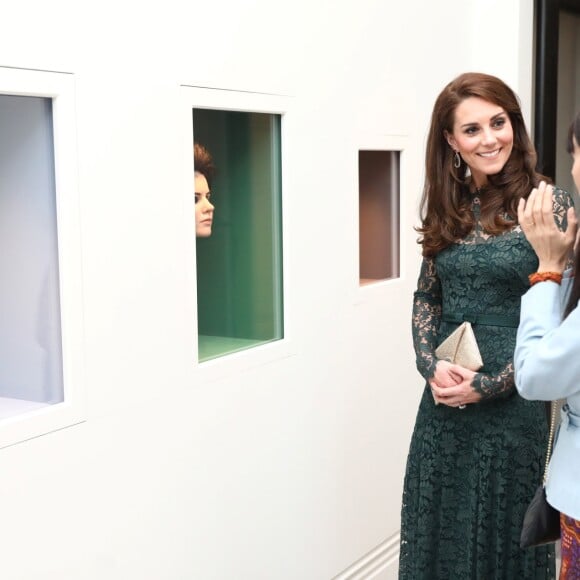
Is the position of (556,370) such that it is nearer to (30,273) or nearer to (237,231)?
(30,273)

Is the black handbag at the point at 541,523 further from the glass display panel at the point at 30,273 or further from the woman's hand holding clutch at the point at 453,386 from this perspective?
the glass display panel at the point at 30,273

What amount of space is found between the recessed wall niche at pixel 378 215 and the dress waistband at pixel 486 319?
0.92 metres

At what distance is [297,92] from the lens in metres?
3.21

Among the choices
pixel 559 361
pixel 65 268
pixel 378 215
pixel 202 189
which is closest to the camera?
pixel 559 361

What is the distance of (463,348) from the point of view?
9.16 ft

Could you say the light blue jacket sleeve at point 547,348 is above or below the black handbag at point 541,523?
above

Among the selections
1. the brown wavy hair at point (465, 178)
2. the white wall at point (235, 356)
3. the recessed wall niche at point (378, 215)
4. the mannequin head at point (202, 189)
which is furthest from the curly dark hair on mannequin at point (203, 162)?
the recessed wall niche at point (378, 215)

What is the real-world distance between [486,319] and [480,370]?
15 cm

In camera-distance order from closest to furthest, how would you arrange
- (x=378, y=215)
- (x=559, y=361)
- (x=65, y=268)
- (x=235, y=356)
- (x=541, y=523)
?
(x=559, y=361) < (x=541, y=523) < (x=65, y=268) < (x=235, y=356) < (x=378, y=215)

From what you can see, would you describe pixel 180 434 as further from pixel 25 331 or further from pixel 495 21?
pixel 495 21

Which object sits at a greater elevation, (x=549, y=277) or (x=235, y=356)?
(x=549, y=277)

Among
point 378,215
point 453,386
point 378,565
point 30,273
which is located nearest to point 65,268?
point 30,273

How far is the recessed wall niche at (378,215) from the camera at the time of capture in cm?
376

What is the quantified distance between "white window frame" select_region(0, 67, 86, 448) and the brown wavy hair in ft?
3.55
